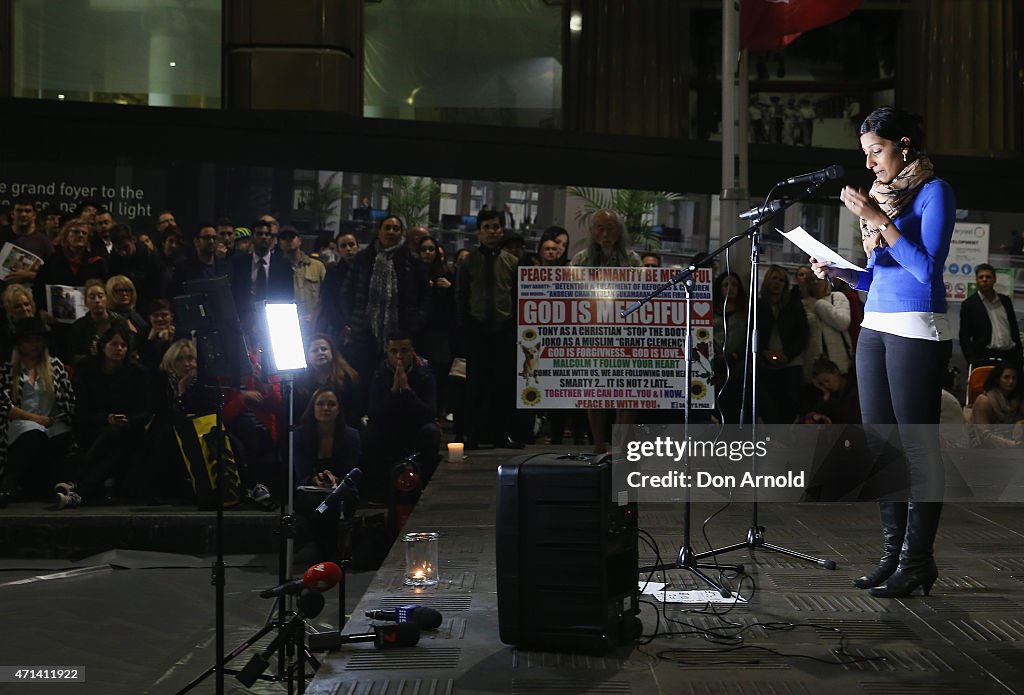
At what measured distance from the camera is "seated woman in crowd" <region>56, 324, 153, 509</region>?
8.77 m

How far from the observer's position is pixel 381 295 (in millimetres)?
9766

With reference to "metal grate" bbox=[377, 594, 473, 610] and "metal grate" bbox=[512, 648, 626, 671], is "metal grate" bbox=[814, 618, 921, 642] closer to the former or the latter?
"metal grate" bbox=[512, 648, 626, 671]

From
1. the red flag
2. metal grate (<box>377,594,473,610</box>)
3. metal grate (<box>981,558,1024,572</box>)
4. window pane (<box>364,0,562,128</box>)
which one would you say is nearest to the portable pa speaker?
metal grate (<box>377,594,473,610</box>)

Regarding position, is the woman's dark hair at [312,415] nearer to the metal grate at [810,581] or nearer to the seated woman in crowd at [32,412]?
the seated woman in crowd at [32,412]

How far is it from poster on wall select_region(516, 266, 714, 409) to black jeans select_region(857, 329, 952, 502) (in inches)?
162

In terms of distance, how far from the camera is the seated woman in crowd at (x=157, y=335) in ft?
30.4

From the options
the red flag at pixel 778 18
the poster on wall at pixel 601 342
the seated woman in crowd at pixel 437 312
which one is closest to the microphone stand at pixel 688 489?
the poster on wall at pixel 601 342

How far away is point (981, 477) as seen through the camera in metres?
8.38

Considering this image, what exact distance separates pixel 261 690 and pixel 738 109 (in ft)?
25.0

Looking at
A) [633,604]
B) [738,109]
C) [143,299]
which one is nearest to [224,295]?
[633,604]

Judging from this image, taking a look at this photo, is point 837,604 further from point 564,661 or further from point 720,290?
point 720,290

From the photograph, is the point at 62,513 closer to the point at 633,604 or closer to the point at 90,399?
the point at 90,399

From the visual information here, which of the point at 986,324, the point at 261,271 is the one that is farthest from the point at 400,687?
the point at 986,324

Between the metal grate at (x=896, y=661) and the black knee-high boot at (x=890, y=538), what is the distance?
2.51 ft
